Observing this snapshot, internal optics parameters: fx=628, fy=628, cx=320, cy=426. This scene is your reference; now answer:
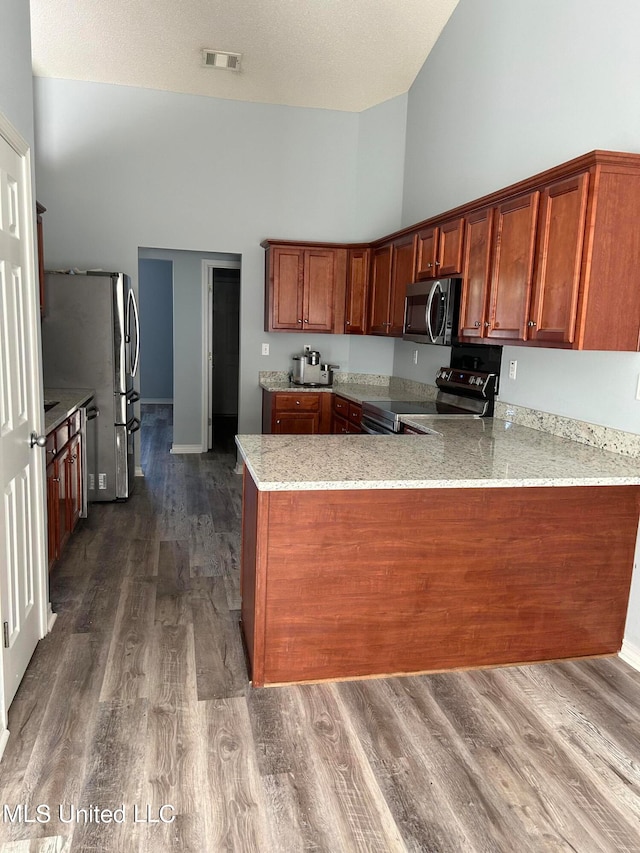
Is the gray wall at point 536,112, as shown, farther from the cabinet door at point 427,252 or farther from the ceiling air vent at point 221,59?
the ceiling air vent at point 221,59

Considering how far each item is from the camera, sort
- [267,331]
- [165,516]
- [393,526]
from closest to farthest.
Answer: [393,526]
[165,516]
[267,331]

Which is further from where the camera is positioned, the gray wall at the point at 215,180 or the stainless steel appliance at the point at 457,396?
the gray wall at the point at 215,180

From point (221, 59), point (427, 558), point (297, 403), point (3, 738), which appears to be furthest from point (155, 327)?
point (3, 738)

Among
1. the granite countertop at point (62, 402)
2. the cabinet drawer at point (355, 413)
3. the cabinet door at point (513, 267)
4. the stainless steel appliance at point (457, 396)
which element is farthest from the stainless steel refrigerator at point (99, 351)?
the cabinet door at point (513, 267)

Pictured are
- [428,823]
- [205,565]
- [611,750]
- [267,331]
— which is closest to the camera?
[428,823]

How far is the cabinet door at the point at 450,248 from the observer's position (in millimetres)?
3563

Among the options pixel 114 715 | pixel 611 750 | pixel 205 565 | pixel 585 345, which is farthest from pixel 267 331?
pixel 611 750

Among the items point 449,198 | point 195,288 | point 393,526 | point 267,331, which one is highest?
point 449,198

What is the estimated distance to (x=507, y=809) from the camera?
6.11ft

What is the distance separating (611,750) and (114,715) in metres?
1.73

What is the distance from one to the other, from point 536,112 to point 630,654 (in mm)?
2813

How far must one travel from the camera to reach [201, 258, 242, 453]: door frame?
6430mm

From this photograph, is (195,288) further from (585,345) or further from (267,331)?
(585,345)

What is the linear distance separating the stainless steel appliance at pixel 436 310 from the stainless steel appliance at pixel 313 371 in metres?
1.58
